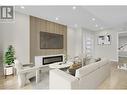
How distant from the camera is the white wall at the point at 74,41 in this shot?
8.43m

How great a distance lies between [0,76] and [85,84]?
3.26m

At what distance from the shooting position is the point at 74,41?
8.86m

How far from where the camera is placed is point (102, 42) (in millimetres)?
10031

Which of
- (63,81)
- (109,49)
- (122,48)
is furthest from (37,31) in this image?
(109,49)

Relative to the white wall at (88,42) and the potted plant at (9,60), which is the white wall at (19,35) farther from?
the white wall at (88,42)

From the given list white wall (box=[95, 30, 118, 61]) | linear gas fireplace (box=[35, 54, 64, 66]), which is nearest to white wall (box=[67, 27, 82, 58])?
linear gas fireplace (box=[35, 54, 64, 66])

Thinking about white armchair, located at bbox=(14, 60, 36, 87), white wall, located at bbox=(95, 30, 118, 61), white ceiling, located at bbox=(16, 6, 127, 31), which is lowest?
white armchair, located at bbox=(14, 60, 36, 87)

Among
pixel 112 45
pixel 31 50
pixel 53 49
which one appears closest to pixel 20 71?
pixel 31 50

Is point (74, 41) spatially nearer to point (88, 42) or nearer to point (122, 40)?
point (88, 42)

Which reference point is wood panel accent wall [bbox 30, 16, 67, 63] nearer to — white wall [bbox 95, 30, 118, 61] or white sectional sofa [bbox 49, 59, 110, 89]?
white sectional sofa [bbox 49, 59, 110, 89]

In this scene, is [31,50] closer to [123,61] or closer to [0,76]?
[0,76]

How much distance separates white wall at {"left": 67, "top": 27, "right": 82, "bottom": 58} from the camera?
843 centimetres

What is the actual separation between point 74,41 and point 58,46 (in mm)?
1925

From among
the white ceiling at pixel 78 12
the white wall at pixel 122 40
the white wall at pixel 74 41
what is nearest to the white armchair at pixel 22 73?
the white ceiling at pixel 78 12
